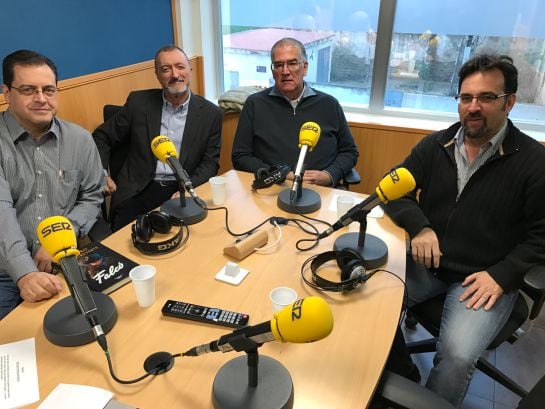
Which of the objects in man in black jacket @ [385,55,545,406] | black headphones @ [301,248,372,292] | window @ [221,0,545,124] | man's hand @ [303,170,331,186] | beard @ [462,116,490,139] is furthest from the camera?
window @ [221,0,545,124]

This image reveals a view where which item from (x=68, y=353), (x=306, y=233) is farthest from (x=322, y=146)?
(x=68, y=353)

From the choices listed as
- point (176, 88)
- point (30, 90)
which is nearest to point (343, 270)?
point (30, 90)

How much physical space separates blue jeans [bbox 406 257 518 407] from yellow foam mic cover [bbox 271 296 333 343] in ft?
3.11

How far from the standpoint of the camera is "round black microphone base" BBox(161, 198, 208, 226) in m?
1.62

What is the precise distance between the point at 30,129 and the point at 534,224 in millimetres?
2101

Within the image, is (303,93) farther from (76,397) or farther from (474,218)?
(76,397)

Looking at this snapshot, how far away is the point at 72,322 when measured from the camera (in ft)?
3.52

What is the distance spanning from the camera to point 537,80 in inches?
111

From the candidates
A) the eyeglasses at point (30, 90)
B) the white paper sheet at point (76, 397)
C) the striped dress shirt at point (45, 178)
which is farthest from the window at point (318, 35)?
the white paper sheet at point (76, 397)

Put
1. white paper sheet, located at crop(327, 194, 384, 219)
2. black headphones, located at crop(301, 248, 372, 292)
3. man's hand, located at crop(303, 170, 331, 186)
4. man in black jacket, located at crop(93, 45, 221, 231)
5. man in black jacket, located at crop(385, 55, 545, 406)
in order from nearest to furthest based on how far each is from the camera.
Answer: black headphones, located at crop(301, 248, 372, 292) < man in black jacket, located at crop(385, 55, 545, 406) < white paper sheet, located at crop(327, 194, 384, 219) < man's hand, located at crop(303, 170, 331, 186) < man in black jacket, located at crop(93, 45, 221, 231)

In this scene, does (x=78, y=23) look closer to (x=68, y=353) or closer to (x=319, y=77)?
(x=319, y=77)

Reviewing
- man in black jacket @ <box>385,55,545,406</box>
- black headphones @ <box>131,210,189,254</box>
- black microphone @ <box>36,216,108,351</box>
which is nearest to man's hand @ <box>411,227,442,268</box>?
man in black jacket @ <box>385,55,545,406</box>

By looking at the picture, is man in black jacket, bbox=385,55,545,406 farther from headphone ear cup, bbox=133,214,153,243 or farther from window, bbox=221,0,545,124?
window, bbox=221,0,545,124

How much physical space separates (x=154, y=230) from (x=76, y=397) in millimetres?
730
